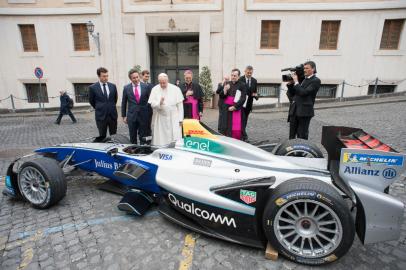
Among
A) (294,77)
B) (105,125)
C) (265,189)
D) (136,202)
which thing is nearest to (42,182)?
(136,202)

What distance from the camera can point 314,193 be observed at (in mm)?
2135

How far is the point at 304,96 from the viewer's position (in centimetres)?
465

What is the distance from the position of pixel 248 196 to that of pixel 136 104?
3561mm

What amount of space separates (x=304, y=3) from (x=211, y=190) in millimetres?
13673

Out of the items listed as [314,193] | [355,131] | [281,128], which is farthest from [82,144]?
[281,128]

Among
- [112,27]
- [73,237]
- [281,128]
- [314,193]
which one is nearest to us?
[314,193]

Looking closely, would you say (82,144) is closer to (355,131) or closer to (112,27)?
(355,131)

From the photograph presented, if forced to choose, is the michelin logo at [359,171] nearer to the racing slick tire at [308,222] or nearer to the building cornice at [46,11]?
the racing slick tire at [308,222]

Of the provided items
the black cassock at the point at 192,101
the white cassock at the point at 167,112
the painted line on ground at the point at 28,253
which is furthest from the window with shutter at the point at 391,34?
the painted line on ground at the point at 28,253

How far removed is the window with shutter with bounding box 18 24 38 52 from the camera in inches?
579

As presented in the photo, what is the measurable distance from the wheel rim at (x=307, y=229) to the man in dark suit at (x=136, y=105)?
3448mm

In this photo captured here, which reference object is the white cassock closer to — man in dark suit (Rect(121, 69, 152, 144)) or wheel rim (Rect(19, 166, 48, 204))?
man in dark suit (Rect(121, 69, 152, 144))

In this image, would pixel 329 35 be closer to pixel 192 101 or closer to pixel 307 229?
pixel 192 101

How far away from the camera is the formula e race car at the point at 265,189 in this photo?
2.16 metres
